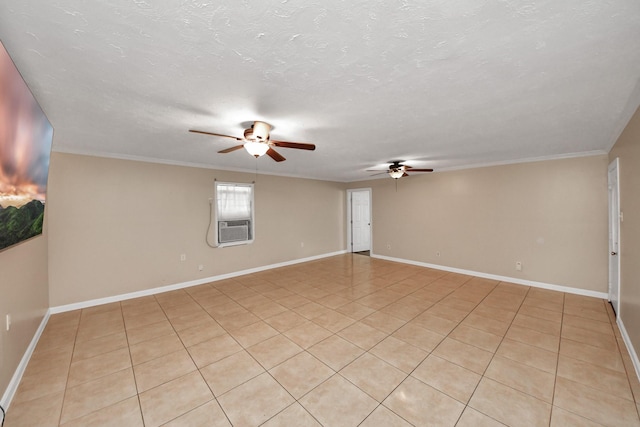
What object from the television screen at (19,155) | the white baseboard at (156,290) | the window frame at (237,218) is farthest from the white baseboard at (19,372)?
the window frame at (237,218)

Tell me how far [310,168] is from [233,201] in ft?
5.81

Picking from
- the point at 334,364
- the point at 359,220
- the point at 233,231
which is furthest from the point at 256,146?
the point at 359,220

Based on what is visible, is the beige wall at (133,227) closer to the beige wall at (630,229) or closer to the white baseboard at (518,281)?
the white baseboard at (518,281)

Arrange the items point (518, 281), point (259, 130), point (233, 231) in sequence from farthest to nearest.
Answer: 1. point (233, 231)
2. point (518, 281)
3. point (259, 130)

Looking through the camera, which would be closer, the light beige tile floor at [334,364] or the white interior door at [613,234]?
the light beige tile floor at [334,364]

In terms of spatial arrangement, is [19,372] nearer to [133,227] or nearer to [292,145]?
[133,227]

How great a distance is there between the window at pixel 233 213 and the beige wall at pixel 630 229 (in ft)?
17.6

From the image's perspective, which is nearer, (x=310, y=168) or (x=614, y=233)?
(x=614, y=233)

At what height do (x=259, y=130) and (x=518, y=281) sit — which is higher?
(x=259, y=130)

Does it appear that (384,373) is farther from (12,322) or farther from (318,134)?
(12,322)

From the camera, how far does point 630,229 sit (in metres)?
2.36

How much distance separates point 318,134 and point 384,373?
2.49 metres

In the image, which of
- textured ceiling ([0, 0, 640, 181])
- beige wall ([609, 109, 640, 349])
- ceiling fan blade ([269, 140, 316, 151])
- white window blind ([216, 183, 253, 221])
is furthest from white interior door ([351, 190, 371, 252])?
beige wall ([609, 109, 640, 349])

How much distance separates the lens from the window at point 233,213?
4.80m
